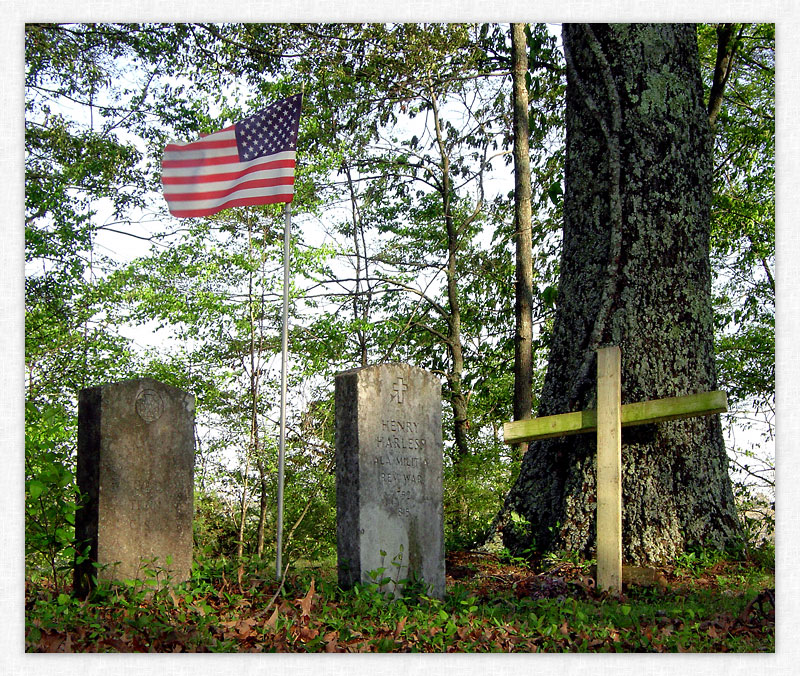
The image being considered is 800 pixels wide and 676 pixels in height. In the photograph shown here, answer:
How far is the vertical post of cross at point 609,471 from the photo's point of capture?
16.8 feet

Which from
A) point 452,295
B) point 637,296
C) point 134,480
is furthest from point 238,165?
point 452,295

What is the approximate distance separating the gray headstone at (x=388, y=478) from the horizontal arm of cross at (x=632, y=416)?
0.70 meters

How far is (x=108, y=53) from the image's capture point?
1129cm

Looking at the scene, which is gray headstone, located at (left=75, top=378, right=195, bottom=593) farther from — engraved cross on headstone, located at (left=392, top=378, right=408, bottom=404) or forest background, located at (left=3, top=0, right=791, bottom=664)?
forest background, located at (left=3, top=0, right=791, bottom=664)

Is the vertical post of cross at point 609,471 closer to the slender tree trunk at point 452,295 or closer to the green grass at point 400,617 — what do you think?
the green grass at point 400,617

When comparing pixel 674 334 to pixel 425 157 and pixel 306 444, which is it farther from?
pixel 425 157

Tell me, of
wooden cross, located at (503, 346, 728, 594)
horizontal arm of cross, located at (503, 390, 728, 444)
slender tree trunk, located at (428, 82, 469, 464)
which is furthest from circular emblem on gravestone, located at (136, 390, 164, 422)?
slender tree trunk, located at (428, 82, 469, 464)

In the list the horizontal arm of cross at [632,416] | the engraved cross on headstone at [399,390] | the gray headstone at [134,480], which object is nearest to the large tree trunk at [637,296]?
the horizontal arm of cross at [632,416]

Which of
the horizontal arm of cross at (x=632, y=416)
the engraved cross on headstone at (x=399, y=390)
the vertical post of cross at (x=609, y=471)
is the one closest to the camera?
the horizontal arm of cross at (x=632, y=416)

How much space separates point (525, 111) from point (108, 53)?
5922mm

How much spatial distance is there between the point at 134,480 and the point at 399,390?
1737 mm

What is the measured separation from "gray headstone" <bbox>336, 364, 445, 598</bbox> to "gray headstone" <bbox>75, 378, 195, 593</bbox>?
1001mm

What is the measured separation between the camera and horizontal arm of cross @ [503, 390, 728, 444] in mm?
5016
